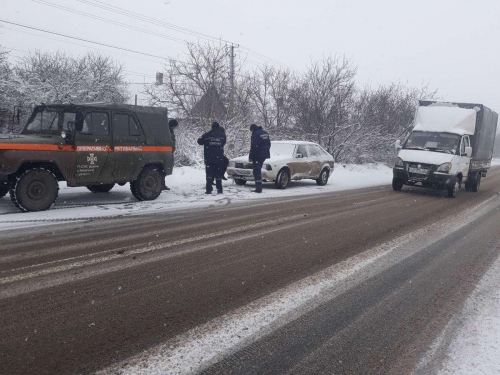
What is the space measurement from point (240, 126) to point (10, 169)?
13505 mm

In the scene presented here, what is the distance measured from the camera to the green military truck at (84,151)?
26.2 feet

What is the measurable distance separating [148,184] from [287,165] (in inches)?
215

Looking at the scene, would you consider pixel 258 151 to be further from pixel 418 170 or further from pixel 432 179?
pixel 432 179

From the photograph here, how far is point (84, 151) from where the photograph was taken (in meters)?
8.73

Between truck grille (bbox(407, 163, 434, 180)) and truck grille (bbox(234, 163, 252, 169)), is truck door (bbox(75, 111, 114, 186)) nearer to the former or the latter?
truck grille (bbox(234, 163, 252, 169))

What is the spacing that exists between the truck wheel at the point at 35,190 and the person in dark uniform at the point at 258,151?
19.2 ft

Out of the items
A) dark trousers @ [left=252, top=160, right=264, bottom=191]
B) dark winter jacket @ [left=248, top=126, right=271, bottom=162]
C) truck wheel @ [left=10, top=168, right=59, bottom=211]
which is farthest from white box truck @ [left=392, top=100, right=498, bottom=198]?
truck wheel @ [left=10, top=168, right=59, bottom=211]

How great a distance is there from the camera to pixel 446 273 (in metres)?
4.76

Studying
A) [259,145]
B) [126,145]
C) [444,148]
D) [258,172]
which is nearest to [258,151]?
[259,145]

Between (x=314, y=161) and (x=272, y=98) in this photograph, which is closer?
(x=314, y=161)

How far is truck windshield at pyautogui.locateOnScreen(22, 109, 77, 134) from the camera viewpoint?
8656 mm

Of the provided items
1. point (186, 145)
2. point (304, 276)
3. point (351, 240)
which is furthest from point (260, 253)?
point (186, 145)

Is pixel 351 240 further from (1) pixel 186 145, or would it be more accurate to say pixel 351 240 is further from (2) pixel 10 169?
(1) pixel 186 145

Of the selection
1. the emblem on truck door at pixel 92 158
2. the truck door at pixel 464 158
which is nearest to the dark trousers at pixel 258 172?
the emblem on truck door at pixel 92 158
